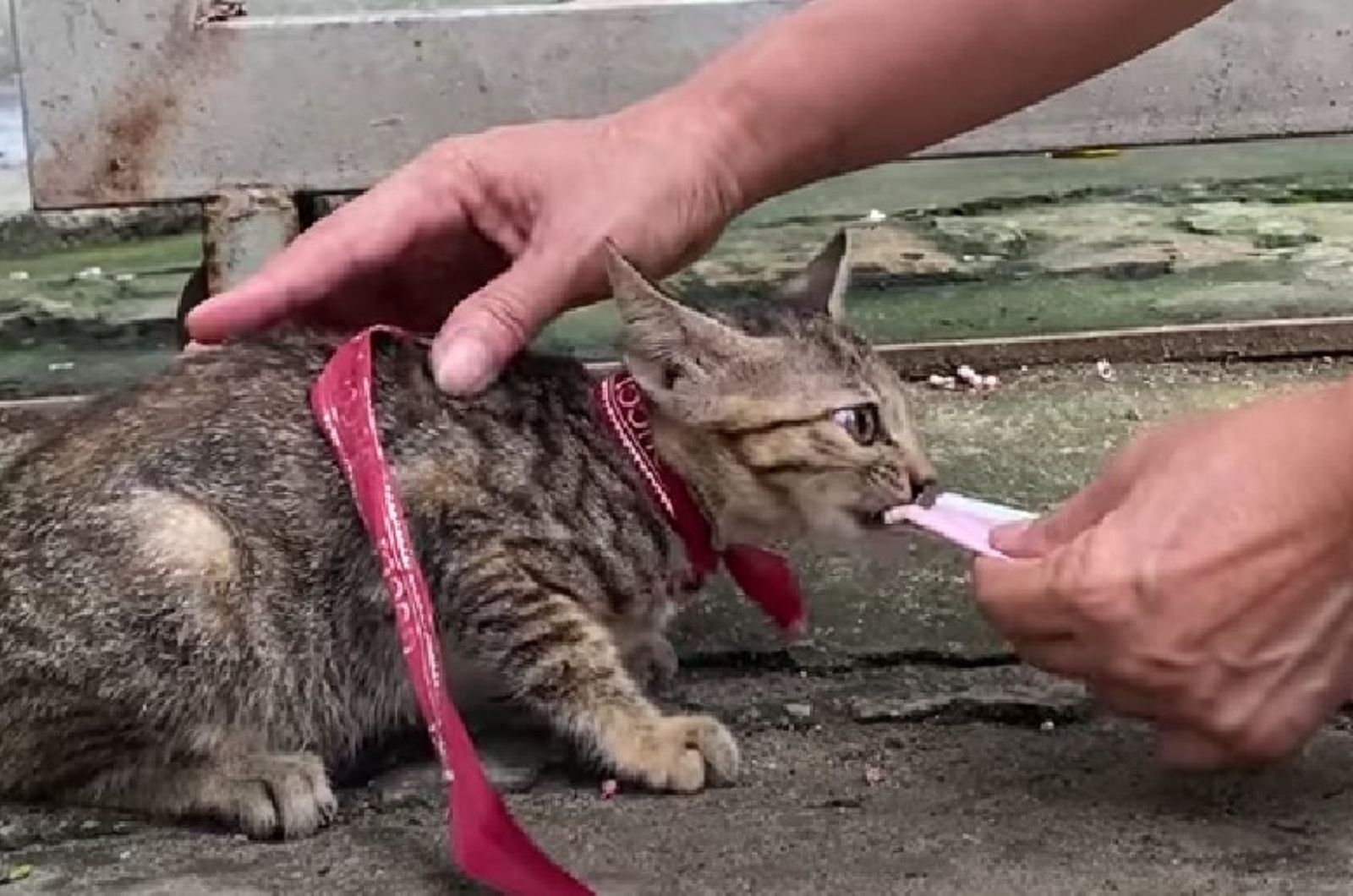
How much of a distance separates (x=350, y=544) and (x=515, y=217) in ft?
1.45

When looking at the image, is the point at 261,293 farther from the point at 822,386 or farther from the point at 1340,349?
the point at 1340,349

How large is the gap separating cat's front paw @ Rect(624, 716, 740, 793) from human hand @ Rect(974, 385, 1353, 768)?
388mm

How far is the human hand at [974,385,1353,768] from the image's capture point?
1.75 metres

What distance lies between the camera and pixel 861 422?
231 centimetres

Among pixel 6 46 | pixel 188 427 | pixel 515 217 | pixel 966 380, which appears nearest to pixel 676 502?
pixel 515 217

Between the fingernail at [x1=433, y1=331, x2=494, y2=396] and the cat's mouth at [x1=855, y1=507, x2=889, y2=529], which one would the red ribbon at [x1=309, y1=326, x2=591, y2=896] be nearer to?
the fingernail at [x1=433, y1=331, x2=494, y2=396]

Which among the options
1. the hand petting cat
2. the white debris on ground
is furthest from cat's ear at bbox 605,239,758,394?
the white debris on ground

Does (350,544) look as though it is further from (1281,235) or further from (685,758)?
(1281,235)

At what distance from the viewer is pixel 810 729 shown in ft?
7.53

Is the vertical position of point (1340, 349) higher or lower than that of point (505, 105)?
lower

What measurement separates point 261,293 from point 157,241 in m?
2.29

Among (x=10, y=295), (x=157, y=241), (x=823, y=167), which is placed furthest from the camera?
(x=157, y=241)

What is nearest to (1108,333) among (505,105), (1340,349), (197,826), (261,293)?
(1340,349)

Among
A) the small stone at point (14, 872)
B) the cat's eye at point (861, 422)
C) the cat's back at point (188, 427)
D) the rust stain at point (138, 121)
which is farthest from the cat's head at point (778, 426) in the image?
the rust stain at point (138, 121)
